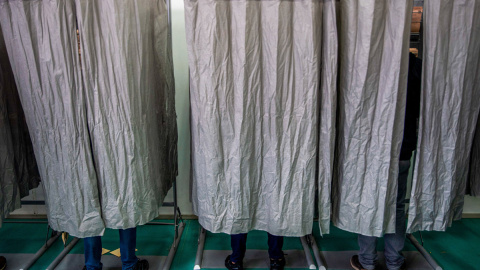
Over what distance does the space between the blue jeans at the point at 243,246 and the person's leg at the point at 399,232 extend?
0.72 m

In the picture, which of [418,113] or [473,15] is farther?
[418,113]

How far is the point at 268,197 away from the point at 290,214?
0.53 feet

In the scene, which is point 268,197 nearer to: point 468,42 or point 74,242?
point 468,42

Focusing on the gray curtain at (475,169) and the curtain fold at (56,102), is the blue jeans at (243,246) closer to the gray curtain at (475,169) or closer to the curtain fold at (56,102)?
the curtain fold at (56,102)

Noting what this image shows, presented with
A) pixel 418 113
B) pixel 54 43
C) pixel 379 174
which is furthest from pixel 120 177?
pixel 418 113

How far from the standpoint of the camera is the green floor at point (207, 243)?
233cm

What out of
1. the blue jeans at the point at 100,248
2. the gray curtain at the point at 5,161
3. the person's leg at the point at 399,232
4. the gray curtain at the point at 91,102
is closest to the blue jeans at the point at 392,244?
the person's leg at the point at 399,232

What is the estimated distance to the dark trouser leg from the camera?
2055 millimetres

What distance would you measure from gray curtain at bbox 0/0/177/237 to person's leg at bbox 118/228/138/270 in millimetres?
158

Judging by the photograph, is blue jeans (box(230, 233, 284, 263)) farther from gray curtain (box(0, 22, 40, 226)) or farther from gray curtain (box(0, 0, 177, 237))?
gray curtain (box(0, 22, 40, 226))

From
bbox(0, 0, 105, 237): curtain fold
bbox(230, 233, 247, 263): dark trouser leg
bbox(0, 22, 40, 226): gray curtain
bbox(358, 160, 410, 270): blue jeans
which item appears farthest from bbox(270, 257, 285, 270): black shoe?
bbox(0, 22, 40, 226): gray curtain

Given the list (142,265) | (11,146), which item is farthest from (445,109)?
(11,146)

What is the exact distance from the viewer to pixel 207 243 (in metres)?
2.48

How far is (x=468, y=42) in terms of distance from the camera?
163 centimetres
